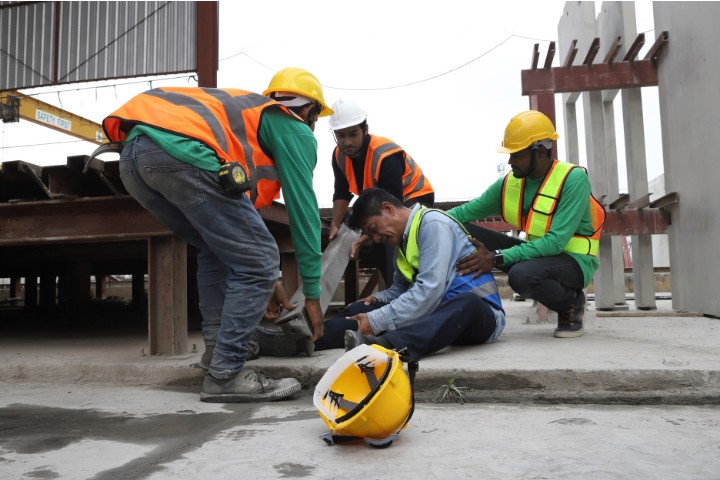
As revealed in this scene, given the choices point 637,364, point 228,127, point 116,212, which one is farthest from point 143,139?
point 637,364

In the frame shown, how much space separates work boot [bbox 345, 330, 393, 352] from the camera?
9.32ft

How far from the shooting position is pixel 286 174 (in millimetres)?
2717

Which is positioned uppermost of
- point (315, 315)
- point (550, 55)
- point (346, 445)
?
point (550, 55)

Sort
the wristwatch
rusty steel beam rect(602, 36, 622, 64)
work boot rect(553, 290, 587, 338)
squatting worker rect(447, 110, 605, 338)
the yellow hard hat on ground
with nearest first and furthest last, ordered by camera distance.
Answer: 1. the yellow hard hat on ground
2. the wristwatch
3. squatting worker rect(447, 110, 605, 338)
4. work boot rect(553, 290, 587, 338)
5. rusty steel beam rect(602, 36, 622, 64)

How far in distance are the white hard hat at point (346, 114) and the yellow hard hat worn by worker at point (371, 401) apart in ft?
7.61

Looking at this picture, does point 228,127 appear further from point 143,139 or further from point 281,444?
point 281,444

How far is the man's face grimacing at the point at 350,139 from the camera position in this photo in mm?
4238

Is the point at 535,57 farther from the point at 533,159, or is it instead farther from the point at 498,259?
the point at 498,259

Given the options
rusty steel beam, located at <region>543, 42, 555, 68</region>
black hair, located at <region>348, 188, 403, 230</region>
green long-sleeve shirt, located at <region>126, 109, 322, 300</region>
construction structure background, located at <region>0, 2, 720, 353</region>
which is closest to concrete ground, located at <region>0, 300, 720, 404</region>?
construction structure background, located at <region>0, 2, 720, 353</region>

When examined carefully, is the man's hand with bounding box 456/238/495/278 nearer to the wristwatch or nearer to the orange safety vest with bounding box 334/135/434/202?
the wristwatch

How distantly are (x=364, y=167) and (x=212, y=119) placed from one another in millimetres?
1901

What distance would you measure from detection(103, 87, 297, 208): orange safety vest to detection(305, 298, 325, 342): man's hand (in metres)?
0.60

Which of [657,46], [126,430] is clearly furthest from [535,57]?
[126,430]

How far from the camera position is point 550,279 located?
11.7 ft
